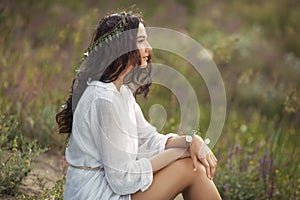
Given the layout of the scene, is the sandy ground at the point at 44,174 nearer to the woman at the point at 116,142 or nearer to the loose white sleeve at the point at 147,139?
the loose white sleeve at the point at 147,139

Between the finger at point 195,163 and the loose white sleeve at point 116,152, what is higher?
the loose white sleeve at point 116,152

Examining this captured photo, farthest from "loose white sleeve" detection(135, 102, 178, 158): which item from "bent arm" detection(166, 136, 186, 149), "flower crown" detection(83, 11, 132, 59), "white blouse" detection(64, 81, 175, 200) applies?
"flower crown" detection(83, 11, 132, 59)

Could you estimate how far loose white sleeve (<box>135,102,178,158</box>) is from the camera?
10.1ft

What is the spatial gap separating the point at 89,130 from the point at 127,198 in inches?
13.4

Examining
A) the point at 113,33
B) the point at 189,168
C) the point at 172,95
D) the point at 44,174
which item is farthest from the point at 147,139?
the point at 172,95

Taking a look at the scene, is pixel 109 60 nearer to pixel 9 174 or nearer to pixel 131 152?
pixel 131 152

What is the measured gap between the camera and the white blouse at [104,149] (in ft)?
8.67

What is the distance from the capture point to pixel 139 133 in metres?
3.12

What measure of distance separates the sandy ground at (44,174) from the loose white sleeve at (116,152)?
730 mm

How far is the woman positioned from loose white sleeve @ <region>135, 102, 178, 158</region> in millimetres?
175

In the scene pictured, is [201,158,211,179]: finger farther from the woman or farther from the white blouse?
the white blouse

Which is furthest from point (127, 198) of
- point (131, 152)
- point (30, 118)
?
point (30, 118)

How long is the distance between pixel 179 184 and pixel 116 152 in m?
0.33

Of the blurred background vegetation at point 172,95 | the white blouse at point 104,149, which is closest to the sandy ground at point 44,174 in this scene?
the blurred background vegetation at point 172,95
